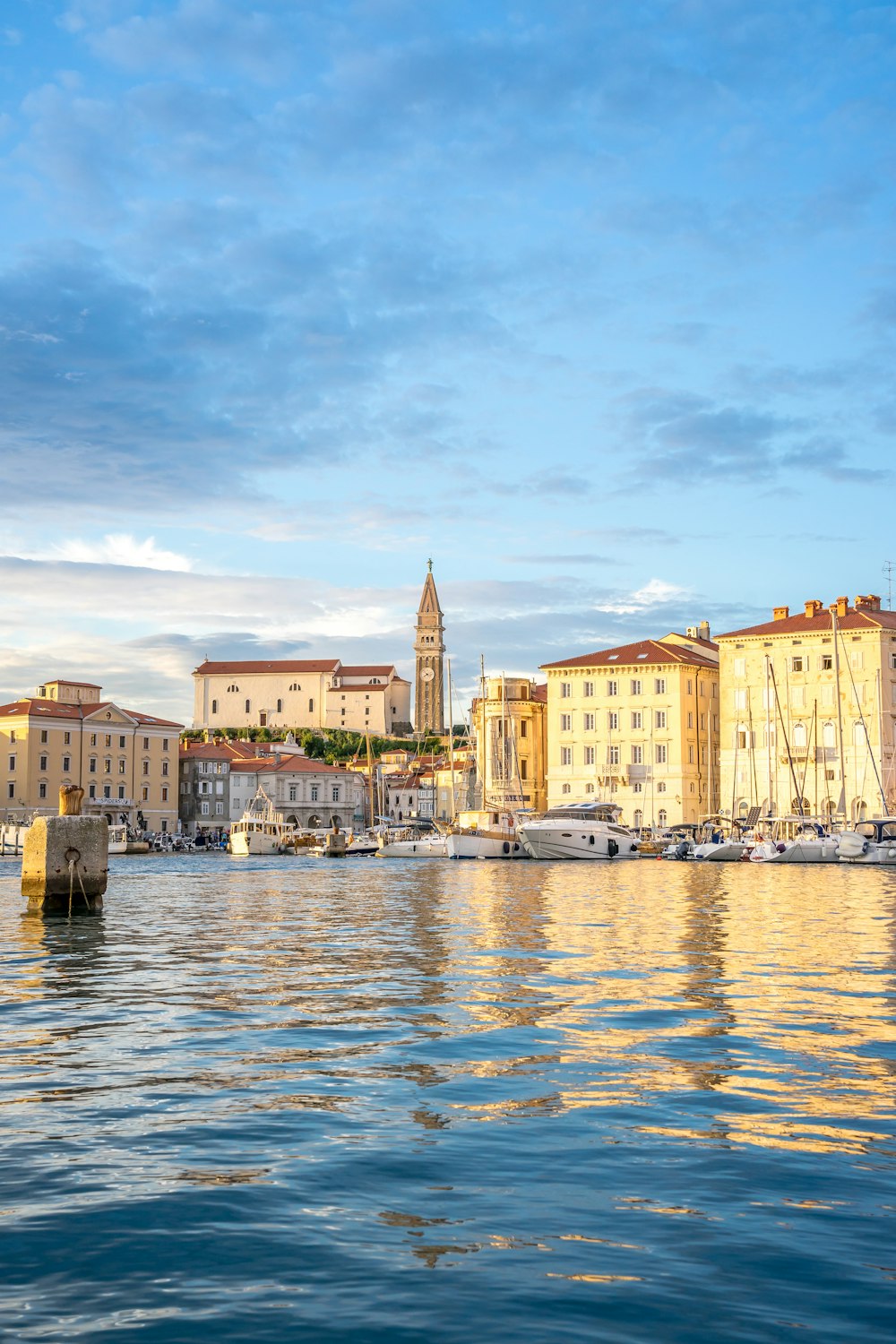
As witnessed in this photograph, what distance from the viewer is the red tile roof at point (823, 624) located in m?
92.2

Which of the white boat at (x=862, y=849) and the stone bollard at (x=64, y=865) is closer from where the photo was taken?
the stone bollard at (x=64, y=865)

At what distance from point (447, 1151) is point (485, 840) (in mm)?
73138

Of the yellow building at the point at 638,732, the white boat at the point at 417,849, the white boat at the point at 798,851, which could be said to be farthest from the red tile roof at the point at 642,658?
the white boat at the point at 798,851

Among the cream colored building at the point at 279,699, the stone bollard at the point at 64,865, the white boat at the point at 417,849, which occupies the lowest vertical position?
the white boat at the point at 417,849

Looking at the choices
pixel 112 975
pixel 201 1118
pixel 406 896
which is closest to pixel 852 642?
pixel 406 896

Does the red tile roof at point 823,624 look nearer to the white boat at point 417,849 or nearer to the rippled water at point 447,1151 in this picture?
the white boat at point 417,849

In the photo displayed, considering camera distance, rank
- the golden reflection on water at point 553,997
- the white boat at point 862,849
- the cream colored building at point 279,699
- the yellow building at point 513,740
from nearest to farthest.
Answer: the golden reflection on water at point 553,997 → the white boat at point 862,849 → the yellow building at point 513,740 → the cream colored building at point 279,699

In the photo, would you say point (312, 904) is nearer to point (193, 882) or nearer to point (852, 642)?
point (193, 882)

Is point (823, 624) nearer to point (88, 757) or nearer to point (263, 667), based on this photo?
point (88, 757)

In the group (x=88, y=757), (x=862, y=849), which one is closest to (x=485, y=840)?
(x=862, y=849)

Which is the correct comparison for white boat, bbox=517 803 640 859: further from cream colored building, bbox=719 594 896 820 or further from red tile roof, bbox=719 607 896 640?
red tile roof, bbox=719 607 896 640

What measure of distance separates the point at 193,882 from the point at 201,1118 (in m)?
46.0

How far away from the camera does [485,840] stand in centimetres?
8106

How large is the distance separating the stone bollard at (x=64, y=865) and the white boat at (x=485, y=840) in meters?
54.7
